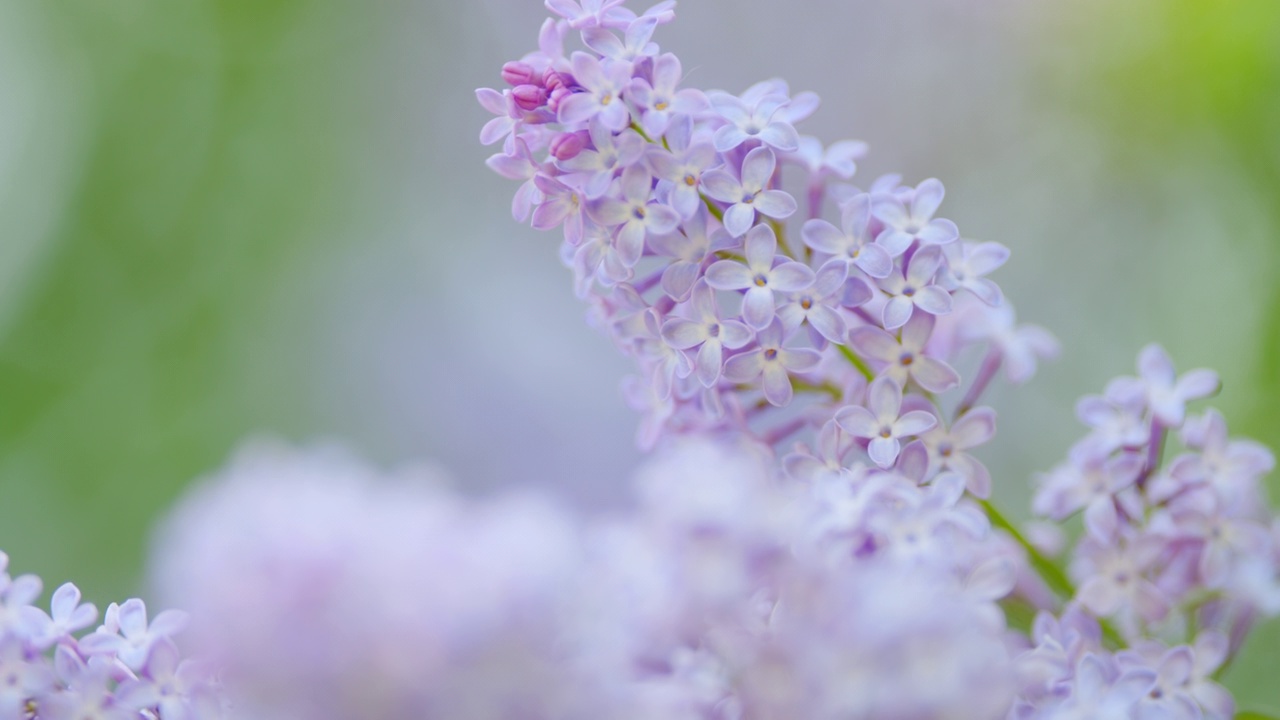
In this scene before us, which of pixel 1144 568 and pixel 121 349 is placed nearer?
pixel 1144 568

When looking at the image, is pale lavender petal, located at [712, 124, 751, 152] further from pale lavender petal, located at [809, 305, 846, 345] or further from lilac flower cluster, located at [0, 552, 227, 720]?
lilac flower cluster, located at [0, 552, 227, 720]

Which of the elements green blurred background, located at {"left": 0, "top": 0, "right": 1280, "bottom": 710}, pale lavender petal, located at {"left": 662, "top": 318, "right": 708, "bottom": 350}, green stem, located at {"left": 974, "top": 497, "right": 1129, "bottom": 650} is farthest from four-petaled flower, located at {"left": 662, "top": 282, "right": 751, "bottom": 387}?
green blurred background, located at {"left": 0, "top": 0, "right": 1280, "bottom": 710}

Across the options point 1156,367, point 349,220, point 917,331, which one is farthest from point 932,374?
point 349,220

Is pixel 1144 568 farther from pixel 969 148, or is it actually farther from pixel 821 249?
pixel 969 148

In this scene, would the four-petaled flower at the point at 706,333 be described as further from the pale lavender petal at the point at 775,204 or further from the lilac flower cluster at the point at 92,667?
the lilac flower cluster at the point at 92,667

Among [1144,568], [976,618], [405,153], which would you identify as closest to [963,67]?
[405,153]

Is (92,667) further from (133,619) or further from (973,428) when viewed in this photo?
(973,428)

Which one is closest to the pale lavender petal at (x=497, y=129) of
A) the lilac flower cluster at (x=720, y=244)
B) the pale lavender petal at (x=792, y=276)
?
the lilac flower cluster at (x=720, y=244)
